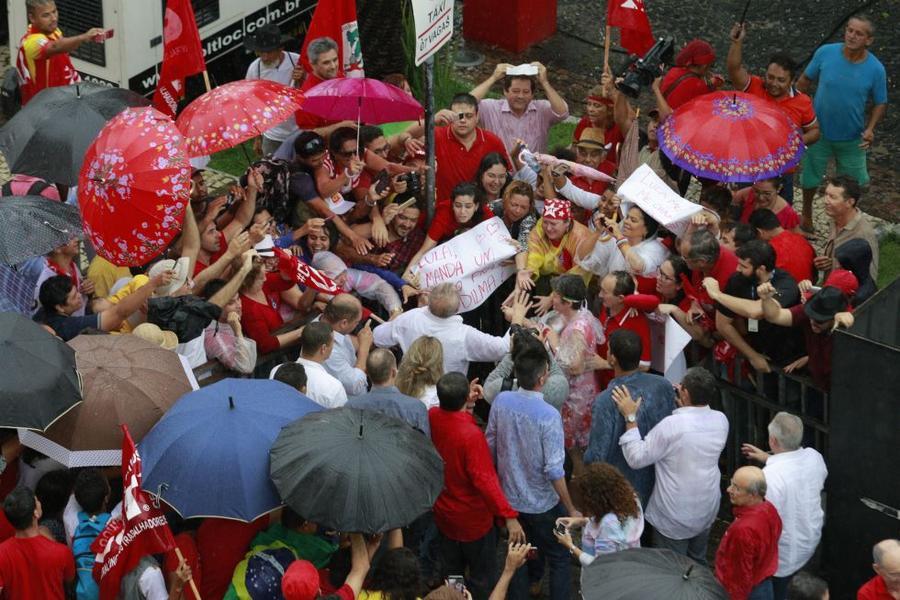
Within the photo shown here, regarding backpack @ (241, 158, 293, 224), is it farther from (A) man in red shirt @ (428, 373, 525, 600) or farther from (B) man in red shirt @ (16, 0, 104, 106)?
(A) man in red shirt @ (428, 373, 525, 600)

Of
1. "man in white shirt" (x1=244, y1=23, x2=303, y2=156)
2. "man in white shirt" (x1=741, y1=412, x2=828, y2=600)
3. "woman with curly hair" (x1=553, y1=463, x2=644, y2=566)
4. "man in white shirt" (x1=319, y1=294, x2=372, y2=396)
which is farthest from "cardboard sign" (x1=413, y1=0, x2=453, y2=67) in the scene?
"man in white shirt" (x1=741, y1=412, x2=828, y2=600)

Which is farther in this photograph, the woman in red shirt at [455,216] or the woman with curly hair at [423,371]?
the woman in red shirt at [455,216]

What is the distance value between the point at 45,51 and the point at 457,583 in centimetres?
652

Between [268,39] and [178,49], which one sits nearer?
[178,49]

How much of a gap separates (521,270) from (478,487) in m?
2.56

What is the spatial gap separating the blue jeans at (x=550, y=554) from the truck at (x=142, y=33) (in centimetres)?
653

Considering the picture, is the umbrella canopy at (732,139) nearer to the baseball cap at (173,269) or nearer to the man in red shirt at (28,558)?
the baseball cap at (173,269)

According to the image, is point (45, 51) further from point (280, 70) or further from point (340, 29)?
point (340, 29)

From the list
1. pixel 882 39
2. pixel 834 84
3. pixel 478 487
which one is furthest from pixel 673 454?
pixel 882 39

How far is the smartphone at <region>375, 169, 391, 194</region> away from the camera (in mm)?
10516

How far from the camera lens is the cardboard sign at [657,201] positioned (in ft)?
31.3

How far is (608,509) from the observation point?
24.0 ft

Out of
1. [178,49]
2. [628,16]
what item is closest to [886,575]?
[628,16]

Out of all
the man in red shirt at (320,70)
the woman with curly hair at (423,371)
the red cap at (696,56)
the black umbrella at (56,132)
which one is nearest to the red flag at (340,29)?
the man in red shirt at (320,70)
